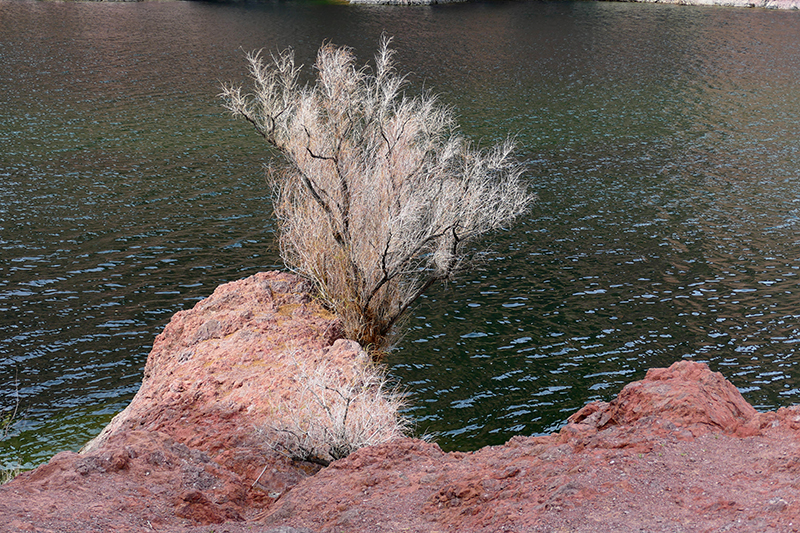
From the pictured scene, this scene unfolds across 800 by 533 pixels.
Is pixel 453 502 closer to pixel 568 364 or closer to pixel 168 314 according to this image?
Result: pixel 568 364

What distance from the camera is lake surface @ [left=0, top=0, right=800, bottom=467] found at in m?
→ 18.9

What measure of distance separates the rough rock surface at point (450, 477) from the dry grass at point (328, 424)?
378mm

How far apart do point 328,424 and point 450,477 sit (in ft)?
12.4

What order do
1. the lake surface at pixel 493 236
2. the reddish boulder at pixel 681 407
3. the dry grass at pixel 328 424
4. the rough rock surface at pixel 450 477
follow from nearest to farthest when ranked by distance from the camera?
the rough rock surface at pixel 450 477
the reddish boulder at pixel 681 407
the dry grass at pixel 328 424
the lake surface at pixel 493 236

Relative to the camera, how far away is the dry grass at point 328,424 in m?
14.1


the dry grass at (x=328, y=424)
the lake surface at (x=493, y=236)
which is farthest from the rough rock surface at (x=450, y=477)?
the lake surface at (x=493, y=236)

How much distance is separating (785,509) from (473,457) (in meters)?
5.55

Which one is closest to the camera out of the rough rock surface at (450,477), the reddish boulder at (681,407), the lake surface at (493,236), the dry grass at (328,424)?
the rough rock surface at (450,477)

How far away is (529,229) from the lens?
29062mm

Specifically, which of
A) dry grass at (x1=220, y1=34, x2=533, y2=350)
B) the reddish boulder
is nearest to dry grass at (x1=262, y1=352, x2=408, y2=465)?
the reddish boulder

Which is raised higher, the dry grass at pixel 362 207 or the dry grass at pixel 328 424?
the dry grass at pixel 362 207

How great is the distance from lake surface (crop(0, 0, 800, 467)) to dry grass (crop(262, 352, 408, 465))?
9.70 feet

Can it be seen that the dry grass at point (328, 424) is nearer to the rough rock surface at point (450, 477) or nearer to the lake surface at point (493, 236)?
the rough rock surface at point (450, 477)

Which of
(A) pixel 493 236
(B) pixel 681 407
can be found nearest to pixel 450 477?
(B) pixel 681 407
